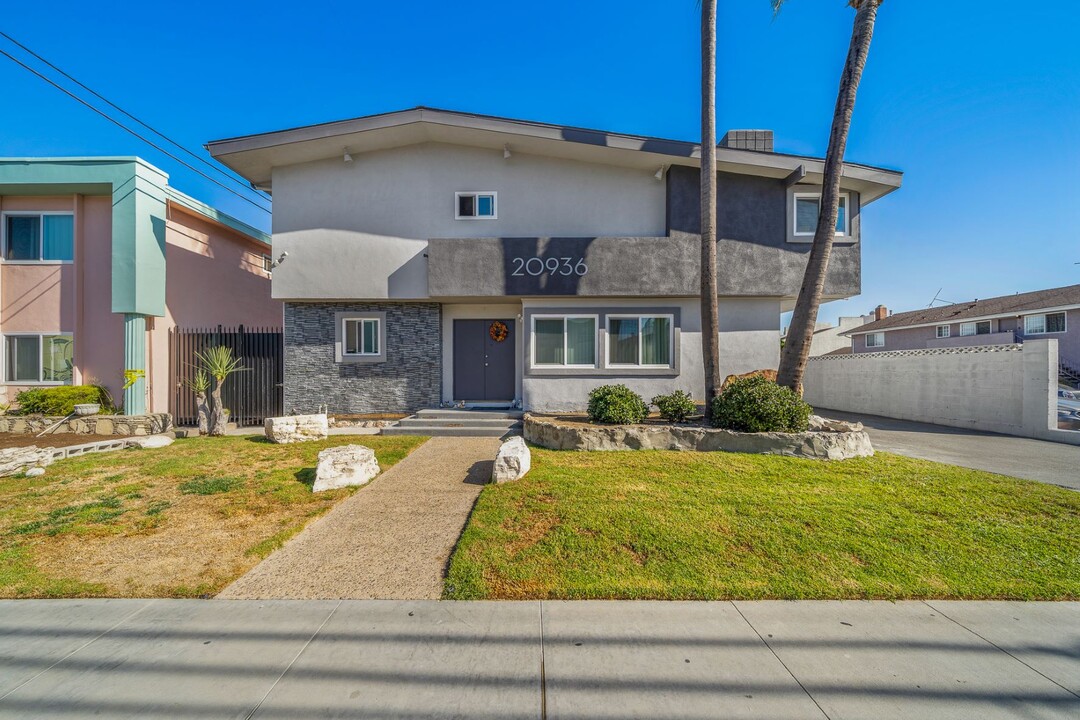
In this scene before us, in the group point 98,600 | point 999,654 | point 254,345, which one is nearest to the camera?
point 999,654

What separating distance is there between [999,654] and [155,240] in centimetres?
1637

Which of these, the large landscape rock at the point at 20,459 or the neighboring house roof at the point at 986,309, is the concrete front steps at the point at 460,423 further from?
the neighboring house roof at the point at 986,309

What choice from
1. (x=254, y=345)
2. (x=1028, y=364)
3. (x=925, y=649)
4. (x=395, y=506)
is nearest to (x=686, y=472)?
(x=925, y=649)

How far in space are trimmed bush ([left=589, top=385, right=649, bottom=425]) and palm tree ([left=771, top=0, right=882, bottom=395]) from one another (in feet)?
9.88

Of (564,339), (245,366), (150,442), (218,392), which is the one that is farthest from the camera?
(245,366)

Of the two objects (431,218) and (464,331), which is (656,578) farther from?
(431,218)

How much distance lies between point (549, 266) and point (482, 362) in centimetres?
335

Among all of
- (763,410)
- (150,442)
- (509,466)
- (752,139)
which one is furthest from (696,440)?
(150,442)

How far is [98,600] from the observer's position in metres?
3.49

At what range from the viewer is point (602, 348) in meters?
10.7

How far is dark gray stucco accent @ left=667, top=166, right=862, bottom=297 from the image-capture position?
10.4 m

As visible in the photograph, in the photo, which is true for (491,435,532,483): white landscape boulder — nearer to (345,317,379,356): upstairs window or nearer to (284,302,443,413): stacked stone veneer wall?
(284,302,443,413): stacked stone veneer wall

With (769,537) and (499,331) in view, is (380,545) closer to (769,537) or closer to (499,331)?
(769,537)

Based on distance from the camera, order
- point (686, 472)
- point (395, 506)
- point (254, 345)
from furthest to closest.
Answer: point (254, 345) → point (686, 472) → point (395, 506)
